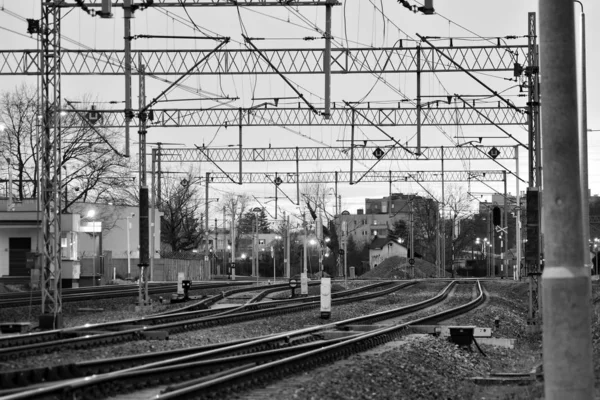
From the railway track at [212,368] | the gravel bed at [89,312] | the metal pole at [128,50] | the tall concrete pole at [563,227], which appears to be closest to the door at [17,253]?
the gravel bed at [89,312]

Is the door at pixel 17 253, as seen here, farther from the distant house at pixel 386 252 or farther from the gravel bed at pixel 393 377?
the distant house at pixel 386 252

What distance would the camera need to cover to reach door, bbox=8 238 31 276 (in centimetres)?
5675

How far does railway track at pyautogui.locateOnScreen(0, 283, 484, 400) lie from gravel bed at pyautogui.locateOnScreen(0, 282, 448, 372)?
4.81ft

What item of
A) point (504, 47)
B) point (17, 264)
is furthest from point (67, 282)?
point (504, 47)

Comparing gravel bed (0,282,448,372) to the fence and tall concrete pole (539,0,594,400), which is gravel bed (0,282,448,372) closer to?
tall concrete pole (539,0,594,400)

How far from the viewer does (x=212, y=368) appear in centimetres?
1463

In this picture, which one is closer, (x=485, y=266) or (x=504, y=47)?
(x=504, y=47)

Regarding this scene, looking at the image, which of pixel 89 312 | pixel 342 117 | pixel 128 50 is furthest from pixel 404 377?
pixel 342 117

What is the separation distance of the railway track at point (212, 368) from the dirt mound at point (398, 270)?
2553 inches

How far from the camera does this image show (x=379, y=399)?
12773 millimetres

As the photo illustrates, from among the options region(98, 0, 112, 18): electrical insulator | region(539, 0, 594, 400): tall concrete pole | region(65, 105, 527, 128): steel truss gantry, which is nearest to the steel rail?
region(539, 0, 594, 400): tall concrete pole

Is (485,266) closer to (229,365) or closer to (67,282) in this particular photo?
(67,282)

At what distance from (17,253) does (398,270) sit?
129ft

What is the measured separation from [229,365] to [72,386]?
4.18 m
